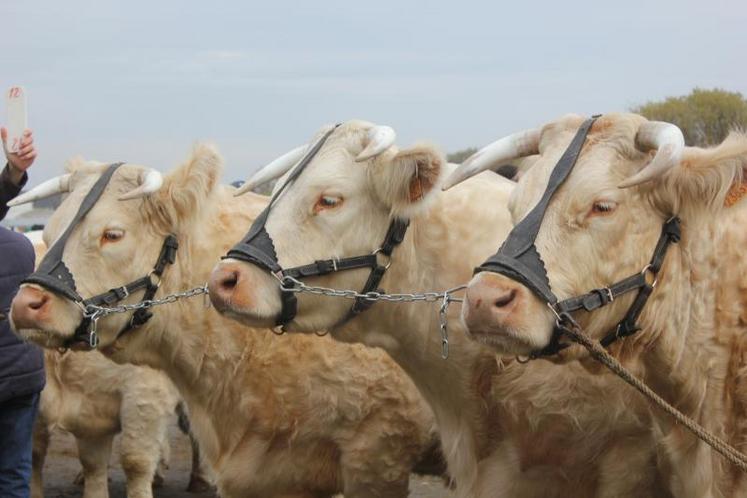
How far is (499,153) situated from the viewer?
4898 mm

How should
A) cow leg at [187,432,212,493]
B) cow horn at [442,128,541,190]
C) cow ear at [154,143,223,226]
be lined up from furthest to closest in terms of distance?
A: cow leg at [187,432,212,493]
cow ear at [154,143,223,226]
cow horn at [442,128,541,190]

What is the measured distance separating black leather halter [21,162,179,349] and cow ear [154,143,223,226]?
0.48 feet

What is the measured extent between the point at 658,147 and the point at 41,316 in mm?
3061

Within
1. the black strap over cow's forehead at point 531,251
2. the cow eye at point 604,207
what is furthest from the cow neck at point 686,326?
the black strap over cow's forehead at point 531,251

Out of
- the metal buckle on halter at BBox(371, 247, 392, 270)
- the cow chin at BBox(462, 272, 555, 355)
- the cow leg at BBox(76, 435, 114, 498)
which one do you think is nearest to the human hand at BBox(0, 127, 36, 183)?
the metal buckle on halter at BBox(371, 247, 392, 270)

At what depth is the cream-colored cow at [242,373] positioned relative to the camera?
6.00 meters

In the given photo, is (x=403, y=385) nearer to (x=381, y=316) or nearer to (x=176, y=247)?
(x=381, y=316)

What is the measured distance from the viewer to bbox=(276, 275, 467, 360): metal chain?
16.6 feet

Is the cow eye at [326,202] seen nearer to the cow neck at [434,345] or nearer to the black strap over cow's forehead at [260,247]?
the black strap over cow's forehead at [260,247]

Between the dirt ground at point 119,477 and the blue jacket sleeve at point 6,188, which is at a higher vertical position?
the blue jacket sleeve at point 6,188

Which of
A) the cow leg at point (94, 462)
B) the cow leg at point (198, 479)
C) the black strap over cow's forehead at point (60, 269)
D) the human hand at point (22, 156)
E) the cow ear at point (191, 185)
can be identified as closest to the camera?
the black strap over cow's forehead at point (60, 269)

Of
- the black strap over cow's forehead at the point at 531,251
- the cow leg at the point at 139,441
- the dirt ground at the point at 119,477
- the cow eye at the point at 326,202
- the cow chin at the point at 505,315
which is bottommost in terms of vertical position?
the dirt ground at the point at 119,477

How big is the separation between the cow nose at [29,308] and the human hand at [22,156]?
1.19 m

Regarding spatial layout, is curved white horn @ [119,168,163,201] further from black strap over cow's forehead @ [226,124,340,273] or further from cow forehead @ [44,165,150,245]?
black strap over cow's forehead @ [226,124,340,273]
